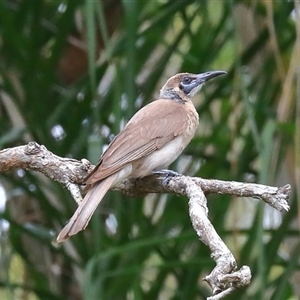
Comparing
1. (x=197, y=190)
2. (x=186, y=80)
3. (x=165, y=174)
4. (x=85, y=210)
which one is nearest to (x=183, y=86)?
(x=186, y=80)

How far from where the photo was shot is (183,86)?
10.6ft

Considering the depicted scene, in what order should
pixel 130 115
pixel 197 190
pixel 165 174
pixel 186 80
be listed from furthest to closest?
1. pixel 186 80
2. pixel 130 115
3. pixel 165 174
4. pixel 197 190

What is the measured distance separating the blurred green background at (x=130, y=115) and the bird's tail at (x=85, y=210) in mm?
594

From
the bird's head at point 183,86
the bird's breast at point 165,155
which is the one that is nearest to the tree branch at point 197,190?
the bird's breast at point 165,155

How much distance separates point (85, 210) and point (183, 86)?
1.32 m

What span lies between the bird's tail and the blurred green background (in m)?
0.59

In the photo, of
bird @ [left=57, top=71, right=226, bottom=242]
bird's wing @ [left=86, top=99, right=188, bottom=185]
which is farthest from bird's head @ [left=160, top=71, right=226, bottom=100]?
bird's wing @ [left=86, top=99, right=188, bottom=185]

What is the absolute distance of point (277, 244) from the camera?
3.02m

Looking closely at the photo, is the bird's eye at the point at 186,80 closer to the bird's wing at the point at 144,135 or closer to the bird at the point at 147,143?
the bird at the point at 147,143

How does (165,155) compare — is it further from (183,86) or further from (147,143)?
(183,86)

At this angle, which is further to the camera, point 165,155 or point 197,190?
point 165,155

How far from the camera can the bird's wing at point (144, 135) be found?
2340 mm

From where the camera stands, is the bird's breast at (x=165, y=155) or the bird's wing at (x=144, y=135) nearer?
the bird's wing at (x=144, y=135)

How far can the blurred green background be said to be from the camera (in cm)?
302
